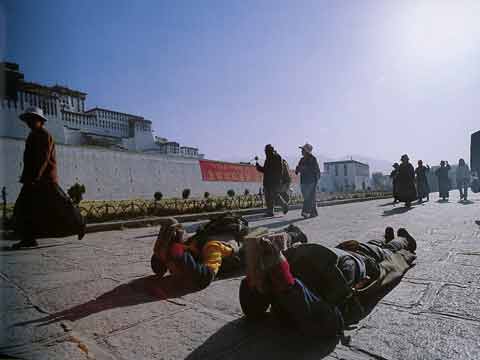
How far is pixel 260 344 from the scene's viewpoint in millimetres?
1297

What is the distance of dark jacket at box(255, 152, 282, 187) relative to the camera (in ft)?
25.9

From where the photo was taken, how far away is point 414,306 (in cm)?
163

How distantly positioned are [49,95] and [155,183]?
65.8ft

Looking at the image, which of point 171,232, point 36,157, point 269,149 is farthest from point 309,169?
point 171,232

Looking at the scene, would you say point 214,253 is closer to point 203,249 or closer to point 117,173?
point 203,249

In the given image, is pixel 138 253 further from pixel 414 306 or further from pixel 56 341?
pixel 414 306

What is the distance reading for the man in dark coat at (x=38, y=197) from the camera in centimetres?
371

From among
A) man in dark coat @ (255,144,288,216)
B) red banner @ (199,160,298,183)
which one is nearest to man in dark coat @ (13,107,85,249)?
man in dark coat @ (255,144,288,216)

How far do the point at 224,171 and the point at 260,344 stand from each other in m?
26.9

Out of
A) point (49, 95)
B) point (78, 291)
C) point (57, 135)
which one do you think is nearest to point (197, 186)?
point (57, 135)

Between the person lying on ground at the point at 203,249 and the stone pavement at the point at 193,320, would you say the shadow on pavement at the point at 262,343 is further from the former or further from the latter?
the person lying on ground at the point at 203,249

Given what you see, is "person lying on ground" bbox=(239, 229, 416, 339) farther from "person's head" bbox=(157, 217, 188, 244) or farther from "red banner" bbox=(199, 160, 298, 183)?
"red banner" bbox=(199, 160, 298, 183)

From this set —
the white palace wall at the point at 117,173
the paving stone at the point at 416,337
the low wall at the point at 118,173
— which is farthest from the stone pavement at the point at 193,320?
the low wall at the point at 118,173

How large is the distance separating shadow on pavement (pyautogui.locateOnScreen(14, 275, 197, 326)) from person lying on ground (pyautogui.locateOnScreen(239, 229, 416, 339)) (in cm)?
74
